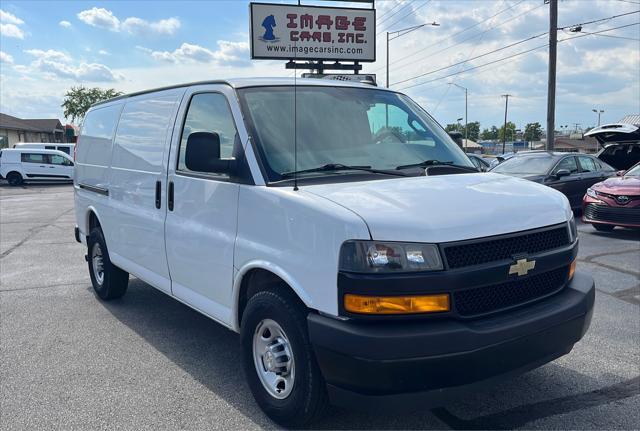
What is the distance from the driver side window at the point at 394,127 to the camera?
13.5ft

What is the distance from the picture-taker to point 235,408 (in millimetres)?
3645

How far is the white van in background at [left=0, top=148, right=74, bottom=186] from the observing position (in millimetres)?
29609

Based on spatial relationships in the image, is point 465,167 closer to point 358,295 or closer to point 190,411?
point 358,295

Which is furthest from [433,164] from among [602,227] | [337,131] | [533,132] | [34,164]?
[533,132]

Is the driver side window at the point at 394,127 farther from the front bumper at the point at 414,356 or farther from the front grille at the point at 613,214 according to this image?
the front grille at the point at 613,214

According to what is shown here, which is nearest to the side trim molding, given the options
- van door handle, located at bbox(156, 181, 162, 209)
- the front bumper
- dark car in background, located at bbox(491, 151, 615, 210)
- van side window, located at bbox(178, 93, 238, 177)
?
van door handle, located at bbox(156, 181, 162, 209)

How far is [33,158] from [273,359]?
30623 mm

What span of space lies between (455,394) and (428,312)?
0.45m

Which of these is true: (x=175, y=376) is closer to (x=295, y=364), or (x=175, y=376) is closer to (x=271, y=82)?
(x=295, y=364)

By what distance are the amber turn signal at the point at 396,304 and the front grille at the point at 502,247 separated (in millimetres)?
201

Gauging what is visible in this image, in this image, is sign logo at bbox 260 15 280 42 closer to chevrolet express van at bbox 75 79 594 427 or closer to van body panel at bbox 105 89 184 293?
van body panel at bbox 105 89 184 293

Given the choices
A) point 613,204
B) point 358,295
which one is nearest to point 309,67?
point 613,204

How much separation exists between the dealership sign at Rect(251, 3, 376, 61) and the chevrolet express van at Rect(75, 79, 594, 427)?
768 inches

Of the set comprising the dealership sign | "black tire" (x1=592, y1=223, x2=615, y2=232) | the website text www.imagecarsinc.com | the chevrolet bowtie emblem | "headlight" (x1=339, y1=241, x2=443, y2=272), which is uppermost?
the dealership sign
